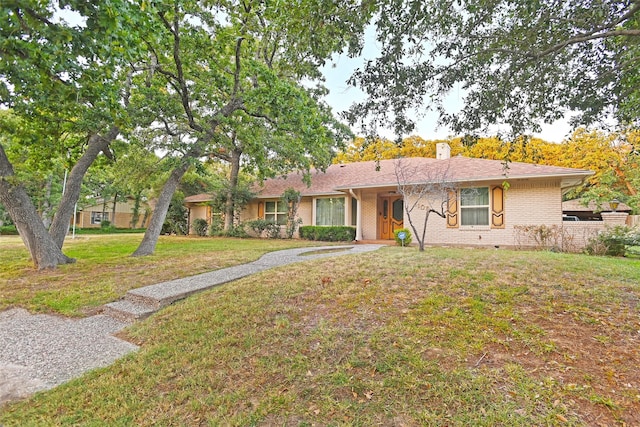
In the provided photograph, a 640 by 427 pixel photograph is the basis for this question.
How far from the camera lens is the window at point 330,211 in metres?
15.6

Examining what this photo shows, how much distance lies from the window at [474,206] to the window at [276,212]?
848cm

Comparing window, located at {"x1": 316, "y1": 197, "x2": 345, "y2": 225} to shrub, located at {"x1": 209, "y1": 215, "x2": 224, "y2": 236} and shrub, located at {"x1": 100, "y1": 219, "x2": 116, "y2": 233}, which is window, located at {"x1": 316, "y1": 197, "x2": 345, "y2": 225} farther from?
shrub, located at {"x1": 100, "y1": 219, "x2": 116, "y2": 233}

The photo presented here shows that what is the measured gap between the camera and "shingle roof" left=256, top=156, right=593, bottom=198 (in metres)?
11.0

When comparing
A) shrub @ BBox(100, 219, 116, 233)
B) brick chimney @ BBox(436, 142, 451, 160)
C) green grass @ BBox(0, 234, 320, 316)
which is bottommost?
green grass @ BBox(0, 234, 320, 316)

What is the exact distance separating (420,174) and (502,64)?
814 centimetres

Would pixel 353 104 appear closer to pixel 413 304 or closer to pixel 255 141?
pixel 413 304

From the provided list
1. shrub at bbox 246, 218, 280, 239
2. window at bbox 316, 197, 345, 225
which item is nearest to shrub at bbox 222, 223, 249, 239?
shrub at bbox 246, 218, 280, 239

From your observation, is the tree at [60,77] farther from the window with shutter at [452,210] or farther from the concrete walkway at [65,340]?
the window with shutter at [452,210]

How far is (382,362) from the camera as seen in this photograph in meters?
2.85

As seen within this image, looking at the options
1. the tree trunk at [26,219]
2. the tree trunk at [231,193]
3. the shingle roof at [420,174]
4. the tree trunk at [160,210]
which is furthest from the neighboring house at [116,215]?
the tree trunk at [26,219]

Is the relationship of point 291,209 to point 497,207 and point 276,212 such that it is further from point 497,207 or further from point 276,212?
point 497,207

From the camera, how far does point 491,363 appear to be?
2715 millimetres

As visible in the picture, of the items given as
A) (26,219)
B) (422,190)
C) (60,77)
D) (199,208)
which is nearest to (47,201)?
(199,208)

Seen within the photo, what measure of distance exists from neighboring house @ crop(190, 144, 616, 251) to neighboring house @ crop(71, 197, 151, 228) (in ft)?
74.9
